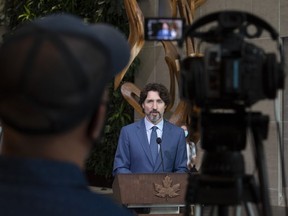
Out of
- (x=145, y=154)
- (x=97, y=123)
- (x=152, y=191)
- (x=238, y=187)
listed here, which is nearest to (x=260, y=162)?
(x=238, y=187)

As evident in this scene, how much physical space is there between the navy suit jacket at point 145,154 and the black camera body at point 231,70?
7.84 ft

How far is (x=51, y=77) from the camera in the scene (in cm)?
96

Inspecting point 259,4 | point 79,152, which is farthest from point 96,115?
point 259,4

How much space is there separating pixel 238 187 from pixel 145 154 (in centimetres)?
250

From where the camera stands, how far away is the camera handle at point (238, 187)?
1.67 meters

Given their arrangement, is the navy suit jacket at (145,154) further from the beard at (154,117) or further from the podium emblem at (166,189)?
the podium emblem at (166,189)

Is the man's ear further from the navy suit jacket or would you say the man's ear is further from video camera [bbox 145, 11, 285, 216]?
the navy suit jacket

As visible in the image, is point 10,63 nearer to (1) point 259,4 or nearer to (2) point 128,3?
(2) point 128,3

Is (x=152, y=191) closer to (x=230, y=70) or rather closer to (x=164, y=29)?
(x=164, y=29)

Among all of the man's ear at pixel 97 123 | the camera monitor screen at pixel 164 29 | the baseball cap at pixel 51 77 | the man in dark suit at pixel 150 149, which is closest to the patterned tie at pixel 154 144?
the man in dark suit at pixel 150 149

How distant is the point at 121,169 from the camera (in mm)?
4047

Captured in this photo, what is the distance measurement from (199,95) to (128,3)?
6066 mm

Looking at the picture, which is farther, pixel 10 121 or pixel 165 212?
pixel 165 212

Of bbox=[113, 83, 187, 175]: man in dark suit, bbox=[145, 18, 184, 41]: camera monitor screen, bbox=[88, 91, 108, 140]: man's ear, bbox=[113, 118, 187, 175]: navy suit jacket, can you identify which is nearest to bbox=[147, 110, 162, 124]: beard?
bbox=[113, 83, 187, 175]: man in dark suit
